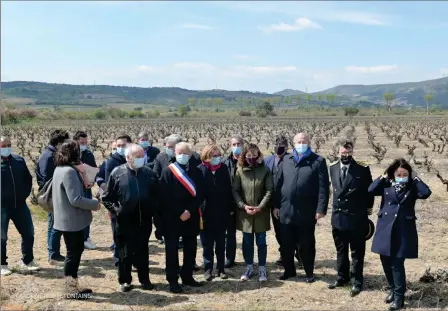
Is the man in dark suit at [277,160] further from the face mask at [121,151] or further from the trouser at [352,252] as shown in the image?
the face mask at [121,151]

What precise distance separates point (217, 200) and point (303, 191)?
1.00m

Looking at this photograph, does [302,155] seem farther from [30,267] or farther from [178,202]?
[30,267]

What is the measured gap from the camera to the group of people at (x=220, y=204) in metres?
4.77

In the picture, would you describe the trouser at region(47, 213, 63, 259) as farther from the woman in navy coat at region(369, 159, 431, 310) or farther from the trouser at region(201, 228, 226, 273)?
the woman in navy coat at region(369, 159, 431, 310)

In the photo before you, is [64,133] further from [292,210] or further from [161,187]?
[292,210]

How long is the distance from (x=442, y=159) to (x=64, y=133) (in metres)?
16.4

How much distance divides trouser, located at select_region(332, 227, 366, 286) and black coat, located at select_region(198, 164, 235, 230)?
1.27 m

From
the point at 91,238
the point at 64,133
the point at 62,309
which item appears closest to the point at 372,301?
the point at 62,309

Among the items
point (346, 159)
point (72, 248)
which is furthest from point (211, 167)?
point (72, 248)

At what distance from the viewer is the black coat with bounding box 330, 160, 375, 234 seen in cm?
507

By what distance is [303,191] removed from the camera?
209 inches

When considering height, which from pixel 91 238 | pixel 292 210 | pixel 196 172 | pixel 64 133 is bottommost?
pixel 91 238

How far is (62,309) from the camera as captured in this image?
4793 mm

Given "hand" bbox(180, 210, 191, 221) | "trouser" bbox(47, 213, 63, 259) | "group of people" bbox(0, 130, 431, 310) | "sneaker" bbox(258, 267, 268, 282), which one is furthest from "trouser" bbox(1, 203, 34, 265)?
"sneaker" bbox(258, 267, 268, 282)
